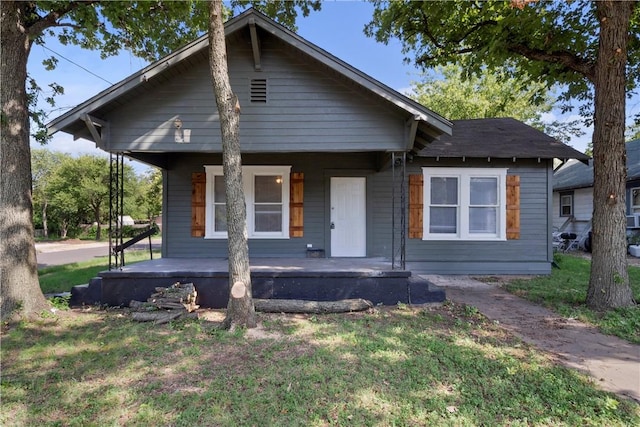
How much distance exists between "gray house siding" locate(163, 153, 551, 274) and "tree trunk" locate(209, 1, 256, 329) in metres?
3.53

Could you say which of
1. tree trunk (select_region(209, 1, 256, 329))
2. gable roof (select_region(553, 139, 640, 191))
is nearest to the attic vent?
tree trunk (select_region(209, 1, 256, 329))

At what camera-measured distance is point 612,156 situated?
5.29 meters

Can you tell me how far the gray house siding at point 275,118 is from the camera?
569 cm

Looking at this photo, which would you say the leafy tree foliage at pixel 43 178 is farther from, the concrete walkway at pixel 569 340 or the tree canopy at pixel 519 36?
the concrete walkway at pixel 569 340

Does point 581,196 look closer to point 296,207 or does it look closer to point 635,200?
point 635,200

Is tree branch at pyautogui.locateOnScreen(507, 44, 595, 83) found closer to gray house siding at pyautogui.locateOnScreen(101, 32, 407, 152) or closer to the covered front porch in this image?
gray house siding at pyautogui.locateOnScreen(101, 32, 407, 152)

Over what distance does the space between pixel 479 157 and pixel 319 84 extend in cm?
467

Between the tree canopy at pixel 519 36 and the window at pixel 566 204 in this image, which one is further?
the window at pixel 566 204

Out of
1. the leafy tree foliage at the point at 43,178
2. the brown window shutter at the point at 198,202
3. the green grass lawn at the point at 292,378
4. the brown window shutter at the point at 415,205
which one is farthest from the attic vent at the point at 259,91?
the leafy tree foliage at the point at 43,178

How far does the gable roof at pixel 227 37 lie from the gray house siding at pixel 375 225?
2.58 m

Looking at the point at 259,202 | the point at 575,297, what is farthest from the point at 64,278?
the point at 575,297

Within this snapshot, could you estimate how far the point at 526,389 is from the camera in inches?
119

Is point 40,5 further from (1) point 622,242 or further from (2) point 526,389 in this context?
(1) point 622,242

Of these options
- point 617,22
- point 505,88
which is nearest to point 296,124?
point 617,22
